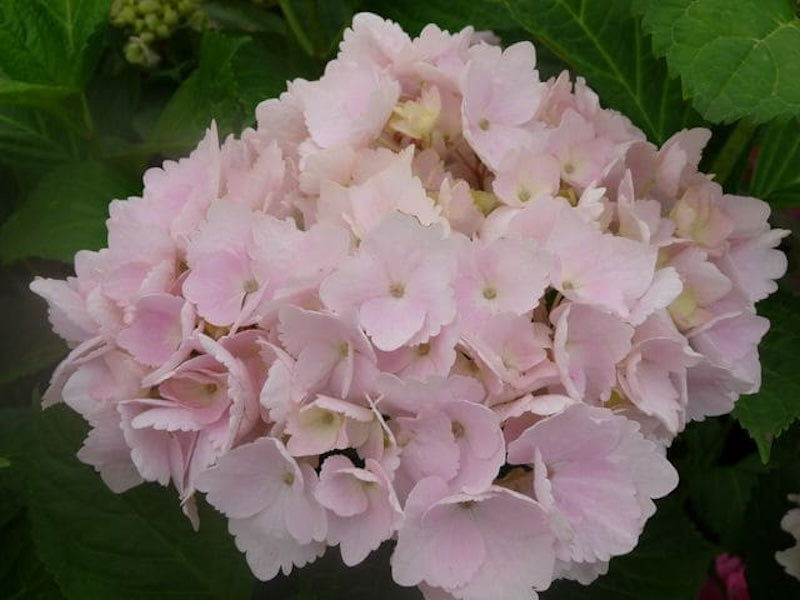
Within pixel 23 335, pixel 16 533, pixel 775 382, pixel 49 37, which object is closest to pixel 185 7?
pixel 49 37

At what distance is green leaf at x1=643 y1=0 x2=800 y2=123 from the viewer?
0.64 m

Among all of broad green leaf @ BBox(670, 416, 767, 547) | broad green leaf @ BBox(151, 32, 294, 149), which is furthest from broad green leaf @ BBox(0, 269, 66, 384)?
broad green leaf @ BBox(670, 416, 767, 547)

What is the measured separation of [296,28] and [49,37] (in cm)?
19

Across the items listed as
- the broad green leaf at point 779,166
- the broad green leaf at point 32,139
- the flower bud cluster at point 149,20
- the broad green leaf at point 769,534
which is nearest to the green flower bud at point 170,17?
the flower bud cluster at point 149,20

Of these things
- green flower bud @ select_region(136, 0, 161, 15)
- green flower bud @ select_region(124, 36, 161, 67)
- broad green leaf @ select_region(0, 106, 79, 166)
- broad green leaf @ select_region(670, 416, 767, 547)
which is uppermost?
green flower bud @ select_region(136, 0, 161, 15)

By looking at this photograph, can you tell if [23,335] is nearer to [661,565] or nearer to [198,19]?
[198,19]

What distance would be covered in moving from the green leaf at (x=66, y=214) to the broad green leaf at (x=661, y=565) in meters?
0.42

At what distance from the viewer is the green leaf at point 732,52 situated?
0.64m

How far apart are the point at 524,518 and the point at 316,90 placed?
0.25 metres

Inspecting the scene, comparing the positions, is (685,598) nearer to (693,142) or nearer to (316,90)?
(693,142)

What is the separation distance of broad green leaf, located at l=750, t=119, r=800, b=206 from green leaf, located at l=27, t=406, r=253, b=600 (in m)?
0.43

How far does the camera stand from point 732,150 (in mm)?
814

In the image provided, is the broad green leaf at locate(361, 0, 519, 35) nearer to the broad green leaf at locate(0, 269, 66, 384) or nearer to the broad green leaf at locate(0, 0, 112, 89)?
the broad green leaf at locate(0, 0, 112, 89)

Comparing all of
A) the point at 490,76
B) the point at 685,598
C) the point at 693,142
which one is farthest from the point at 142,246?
the point at 685,598
